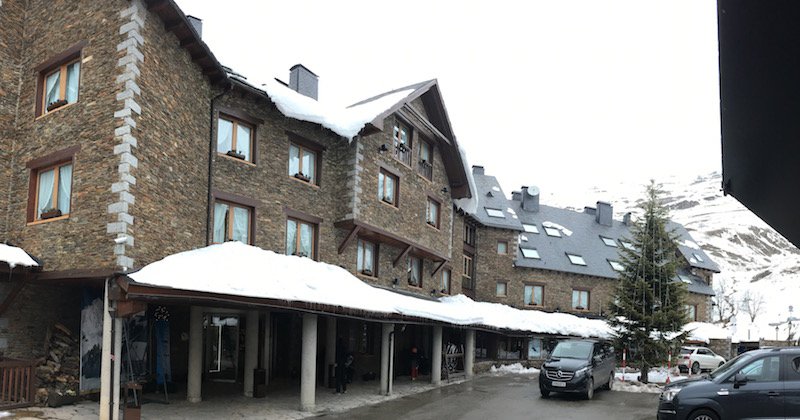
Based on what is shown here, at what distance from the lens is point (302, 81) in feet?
77.2

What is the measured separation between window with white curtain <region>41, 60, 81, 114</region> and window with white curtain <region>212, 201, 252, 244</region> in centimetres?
448

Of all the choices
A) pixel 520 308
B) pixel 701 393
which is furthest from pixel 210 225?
pixel 520 308

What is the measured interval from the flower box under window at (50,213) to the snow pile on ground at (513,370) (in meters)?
21.8

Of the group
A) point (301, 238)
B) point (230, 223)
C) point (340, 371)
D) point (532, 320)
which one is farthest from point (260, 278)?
point (532, 320)

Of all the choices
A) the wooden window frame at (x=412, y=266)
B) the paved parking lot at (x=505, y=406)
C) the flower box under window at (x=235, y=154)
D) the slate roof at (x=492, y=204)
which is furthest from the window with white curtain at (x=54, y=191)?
the slate roof at (x=492, y=204)

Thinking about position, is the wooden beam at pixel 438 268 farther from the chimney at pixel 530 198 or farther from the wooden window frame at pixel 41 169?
the chimney at pixel 530 198

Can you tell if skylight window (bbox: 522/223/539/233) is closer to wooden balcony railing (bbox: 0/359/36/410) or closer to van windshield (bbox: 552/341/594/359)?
van windshield (bbox: 552/341/594/359)

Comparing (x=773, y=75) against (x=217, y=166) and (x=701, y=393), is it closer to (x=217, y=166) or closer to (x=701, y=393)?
(x=701, y=393)

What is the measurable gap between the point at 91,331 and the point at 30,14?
8525 millimetres

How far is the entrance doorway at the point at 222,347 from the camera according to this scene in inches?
771

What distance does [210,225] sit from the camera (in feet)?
54.1

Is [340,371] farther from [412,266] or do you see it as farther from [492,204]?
[492,204]

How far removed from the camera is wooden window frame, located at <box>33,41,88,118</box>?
14.7m

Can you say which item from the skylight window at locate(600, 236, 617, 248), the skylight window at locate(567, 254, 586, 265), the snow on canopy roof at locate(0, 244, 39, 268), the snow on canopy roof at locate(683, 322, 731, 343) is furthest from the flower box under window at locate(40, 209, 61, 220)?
the skylight window at locate(600, 236, 617, 248)
